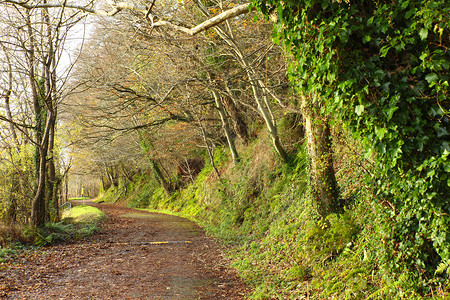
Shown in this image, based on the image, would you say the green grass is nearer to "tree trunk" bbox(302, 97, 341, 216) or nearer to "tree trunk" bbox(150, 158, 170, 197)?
"tree trunk" bbox(150, 158, 170, 197)

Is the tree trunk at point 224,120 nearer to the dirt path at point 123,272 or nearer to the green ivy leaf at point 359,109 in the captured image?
the dirt path at point 123,272

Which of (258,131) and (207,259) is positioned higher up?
(258,131)

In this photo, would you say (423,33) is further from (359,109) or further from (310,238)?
(310,238)

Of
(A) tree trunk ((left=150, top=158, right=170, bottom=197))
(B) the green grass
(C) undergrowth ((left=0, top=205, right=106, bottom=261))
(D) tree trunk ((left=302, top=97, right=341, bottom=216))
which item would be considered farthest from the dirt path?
(A) tree trunk ((left=150, top=158, right=170, bottom=197))

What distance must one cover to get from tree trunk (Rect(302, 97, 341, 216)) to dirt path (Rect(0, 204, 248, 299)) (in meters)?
2.33

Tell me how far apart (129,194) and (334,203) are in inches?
1265

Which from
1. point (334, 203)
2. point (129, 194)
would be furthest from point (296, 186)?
point (129, 194)

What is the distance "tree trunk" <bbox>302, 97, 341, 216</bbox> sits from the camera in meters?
6.71

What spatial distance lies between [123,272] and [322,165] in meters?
5.07

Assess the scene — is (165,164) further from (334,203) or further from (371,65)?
(371,65)

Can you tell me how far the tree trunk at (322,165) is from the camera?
6.71m

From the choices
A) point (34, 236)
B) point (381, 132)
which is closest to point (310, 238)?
point (381, 132)

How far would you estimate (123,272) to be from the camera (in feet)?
25.5

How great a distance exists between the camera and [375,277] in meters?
4.60
